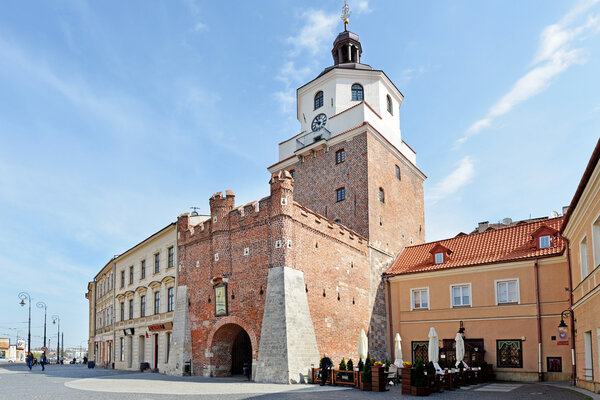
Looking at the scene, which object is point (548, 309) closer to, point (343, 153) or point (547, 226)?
point (547, 226)

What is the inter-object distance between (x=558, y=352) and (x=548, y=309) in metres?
1.91

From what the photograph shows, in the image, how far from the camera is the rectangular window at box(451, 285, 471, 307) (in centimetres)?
2595

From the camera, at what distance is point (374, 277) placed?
28.8m

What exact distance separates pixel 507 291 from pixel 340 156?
41.6ft

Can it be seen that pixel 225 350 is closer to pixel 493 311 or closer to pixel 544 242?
pixel 493 311

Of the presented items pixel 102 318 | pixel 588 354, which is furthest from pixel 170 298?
pixel 588 354

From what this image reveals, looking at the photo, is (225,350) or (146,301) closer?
(225,350)

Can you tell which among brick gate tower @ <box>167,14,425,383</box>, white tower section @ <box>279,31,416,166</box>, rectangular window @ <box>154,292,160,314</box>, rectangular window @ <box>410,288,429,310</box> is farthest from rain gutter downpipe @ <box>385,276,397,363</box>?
rectangular window @ <box>154,292,160,314</box>

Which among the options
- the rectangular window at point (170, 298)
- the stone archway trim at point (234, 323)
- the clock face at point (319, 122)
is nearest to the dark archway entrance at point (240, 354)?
the stone archway trim at point (234, 323)

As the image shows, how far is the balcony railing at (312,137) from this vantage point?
32406 mm

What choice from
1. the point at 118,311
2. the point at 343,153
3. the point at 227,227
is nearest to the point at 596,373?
the point at 227,227

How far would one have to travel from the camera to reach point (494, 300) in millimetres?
24922

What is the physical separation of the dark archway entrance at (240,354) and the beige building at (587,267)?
1551 centimetres

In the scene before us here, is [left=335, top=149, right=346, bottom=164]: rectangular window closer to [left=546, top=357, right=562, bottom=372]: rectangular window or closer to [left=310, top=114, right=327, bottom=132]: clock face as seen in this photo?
[left=310, top=114, right=327, bottom=132]: clock face
